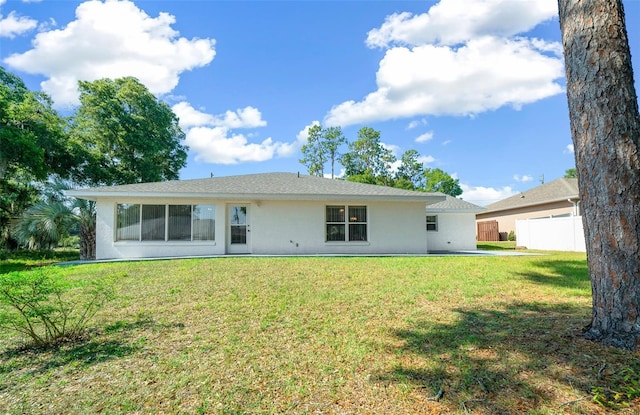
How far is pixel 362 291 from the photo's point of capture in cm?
626

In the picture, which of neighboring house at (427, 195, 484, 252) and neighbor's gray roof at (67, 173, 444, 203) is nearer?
neighbor's gray roof at (67, 173, 444, 203)

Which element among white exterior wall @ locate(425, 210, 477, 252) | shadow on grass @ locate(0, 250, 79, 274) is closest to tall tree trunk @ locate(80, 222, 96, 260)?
shadow on grass @ locate(0, 250, 79, 274)

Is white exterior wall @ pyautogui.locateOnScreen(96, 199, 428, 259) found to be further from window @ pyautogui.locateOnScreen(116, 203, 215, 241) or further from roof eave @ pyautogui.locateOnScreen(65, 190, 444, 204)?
roof eave @ pyautogui.locateOnScreen(65, 190, 444, 204)

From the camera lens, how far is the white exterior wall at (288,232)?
12.2 meters

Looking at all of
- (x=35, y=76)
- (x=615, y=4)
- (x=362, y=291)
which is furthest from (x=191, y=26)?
(x=35, y=76)

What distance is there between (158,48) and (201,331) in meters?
13.3

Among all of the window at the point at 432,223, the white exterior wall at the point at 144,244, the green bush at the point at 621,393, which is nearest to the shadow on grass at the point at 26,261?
the white exterior wall at the point at 144,244

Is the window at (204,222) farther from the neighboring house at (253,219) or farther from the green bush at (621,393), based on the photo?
the green bush at (621,393)

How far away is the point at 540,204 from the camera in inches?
845

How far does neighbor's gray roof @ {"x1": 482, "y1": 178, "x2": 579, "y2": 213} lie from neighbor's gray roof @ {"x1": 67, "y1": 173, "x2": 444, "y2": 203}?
8256mm

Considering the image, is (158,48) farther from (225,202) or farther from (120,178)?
(120,178)

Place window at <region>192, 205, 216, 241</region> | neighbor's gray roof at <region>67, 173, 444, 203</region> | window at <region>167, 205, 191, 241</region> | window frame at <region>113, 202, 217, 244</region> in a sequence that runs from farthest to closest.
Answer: window at <region>192, 205, 216, 241</region>
window at <region>167, 205, 191, 241</region>
window frame at <region>113, 202, 217, 244</region>
neighbor's gray roof at <region>67, 173, 444, 203</region>

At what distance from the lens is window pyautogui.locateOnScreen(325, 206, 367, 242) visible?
1354 cm

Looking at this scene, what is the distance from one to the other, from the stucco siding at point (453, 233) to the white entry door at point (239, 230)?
361 inches
